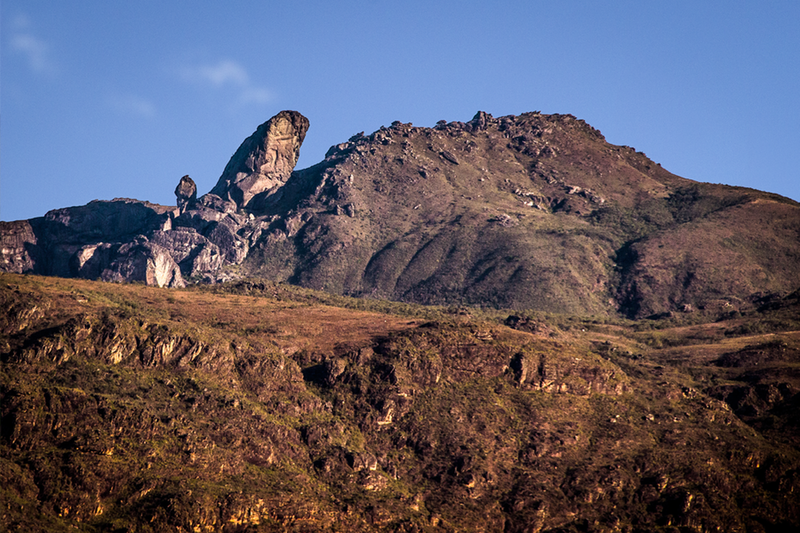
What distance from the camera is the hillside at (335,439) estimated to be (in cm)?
13162

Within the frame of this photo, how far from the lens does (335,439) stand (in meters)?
168

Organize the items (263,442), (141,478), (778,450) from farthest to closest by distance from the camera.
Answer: (778,450) < (263,442) < (141,478)

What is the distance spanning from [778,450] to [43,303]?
5531 inches

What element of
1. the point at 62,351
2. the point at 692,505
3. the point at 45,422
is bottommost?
the point at 692,505

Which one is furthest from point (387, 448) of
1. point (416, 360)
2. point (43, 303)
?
point (43, 303)

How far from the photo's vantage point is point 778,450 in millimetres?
186625

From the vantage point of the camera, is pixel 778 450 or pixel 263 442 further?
pixel 778 450

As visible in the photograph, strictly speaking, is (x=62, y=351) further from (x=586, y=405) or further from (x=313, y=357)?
(x=586, y=405)

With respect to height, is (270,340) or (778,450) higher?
(270,340)

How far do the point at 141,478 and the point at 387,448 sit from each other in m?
53.8

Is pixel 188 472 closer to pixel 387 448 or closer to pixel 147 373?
pixel 147 373

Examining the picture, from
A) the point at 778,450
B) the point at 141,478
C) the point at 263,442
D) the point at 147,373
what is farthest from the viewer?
the point at 778,450

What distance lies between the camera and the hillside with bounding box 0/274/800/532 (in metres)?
132

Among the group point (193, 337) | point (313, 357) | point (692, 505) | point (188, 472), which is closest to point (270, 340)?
point (313, 357)
